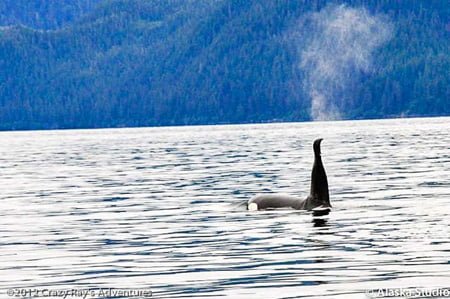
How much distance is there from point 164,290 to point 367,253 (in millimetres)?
6499

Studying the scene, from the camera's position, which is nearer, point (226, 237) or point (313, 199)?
point (226, 237)

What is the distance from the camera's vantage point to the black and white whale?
121ft

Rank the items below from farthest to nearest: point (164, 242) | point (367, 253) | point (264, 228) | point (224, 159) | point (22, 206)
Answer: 1. point (224, 159)
2. point (22, 206)
3. point (264, 228)
4. point (164, 242)
5. point (367, 253)

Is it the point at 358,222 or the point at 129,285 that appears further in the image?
the point at 358,222

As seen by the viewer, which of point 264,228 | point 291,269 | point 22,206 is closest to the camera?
point 291,269

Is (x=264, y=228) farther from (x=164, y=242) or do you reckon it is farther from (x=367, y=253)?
(x=367, y=253)

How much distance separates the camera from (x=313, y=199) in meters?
39.5

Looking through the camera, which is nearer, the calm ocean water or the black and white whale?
the calm ocean water

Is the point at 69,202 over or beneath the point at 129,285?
over

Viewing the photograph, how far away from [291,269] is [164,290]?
364cm

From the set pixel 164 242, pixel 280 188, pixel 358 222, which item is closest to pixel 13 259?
pixel 164 242

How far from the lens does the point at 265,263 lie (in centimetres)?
2639

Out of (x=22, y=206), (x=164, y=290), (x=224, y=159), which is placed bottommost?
(x=164, y=290)

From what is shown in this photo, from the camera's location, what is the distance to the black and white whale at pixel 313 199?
36969 millimetres
